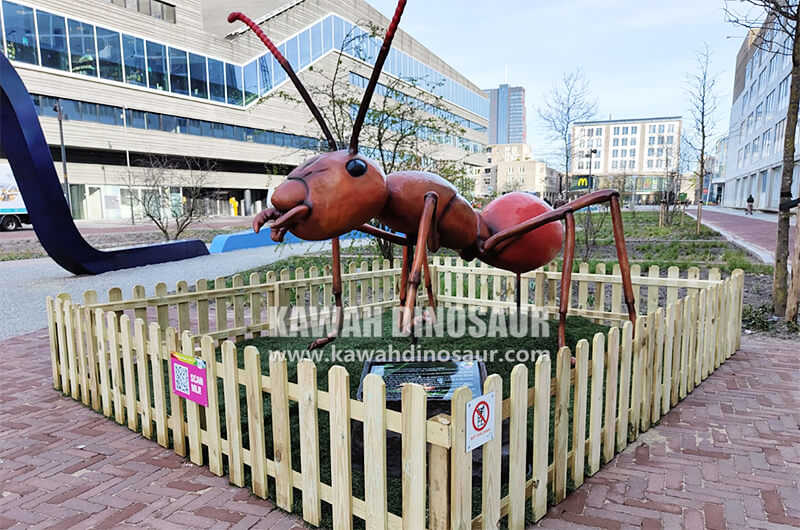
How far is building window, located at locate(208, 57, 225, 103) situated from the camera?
3809 centimetres

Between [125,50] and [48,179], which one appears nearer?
[48,179]

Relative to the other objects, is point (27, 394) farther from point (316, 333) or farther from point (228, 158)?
point (228, 158)

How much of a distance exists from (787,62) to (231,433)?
44291 mm

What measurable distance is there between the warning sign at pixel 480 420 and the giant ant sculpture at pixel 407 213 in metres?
0.74

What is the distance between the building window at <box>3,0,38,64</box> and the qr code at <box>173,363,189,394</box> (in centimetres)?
3275

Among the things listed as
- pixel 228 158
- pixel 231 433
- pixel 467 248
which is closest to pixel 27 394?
pixel 231 433

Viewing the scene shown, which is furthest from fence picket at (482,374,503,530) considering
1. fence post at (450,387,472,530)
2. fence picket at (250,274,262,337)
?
fence picket at (250,274,262,337)

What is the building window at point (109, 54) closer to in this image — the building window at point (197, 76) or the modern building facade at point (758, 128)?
the building window at point (197, 76)

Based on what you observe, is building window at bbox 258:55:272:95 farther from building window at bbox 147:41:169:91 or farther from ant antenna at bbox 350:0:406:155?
ant antenna at bbox 350:0:406:155

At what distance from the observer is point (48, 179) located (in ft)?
31.0

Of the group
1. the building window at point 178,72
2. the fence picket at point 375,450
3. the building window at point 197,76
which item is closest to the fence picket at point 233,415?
the fence picket at point 375,450

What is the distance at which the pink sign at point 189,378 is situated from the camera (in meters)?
3.11

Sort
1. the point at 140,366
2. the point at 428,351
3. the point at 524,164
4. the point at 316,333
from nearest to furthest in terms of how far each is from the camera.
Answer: the point at 140,366, the point at 428,351, the point at 316,333, the point at 524,164

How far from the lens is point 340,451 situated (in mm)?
2443
